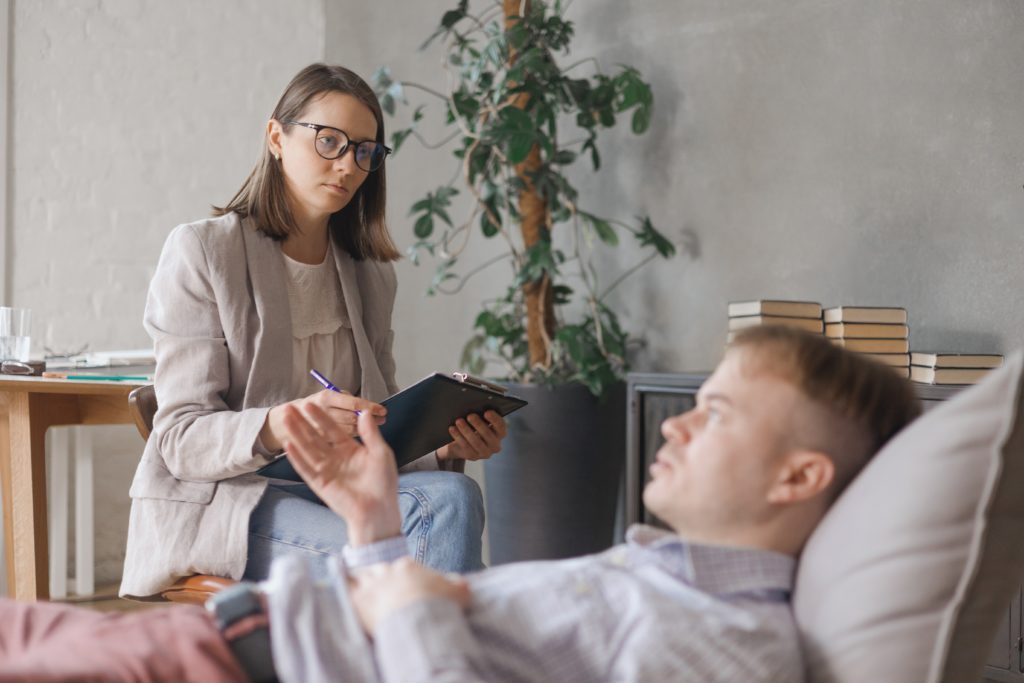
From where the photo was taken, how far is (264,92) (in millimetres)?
4250

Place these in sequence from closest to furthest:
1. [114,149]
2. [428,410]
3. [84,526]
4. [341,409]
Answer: [341,409] → [428,410] → [84,526] → [114,149]

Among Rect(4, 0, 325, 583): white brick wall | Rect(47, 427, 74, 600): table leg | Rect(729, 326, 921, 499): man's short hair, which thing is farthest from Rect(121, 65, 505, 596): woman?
Rect(4, 0, 325, 583): white brick wall

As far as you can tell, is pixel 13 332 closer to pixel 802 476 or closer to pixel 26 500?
pixel 26 500

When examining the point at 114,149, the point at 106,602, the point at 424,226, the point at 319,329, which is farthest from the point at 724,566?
the point at 114,149

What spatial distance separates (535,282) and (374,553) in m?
2.38

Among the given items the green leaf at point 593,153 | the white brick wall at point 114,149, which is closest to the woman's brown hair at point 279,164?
the green leaf at point 593,153

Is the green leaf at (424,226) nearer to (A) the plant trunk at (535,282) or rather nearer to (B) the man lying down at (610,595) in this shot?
(A) the plant trunk at (535,282)

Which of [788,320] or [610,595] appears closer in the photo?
[610,595]

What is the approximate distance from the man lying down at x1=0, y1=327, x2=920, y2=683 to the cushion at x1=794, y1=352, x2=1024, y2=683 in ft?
0.26

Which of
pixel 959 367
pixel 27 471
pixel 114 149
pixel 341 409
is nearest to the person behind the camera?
pixel 341 409

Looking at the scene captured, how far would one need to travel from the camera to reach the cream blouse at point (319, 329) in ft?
6.59

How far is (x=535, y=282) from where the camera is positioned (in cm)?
347

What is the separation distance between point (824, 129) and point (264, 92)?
233cm

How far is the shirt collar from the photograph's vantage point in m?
1.05
